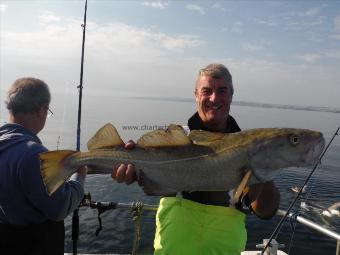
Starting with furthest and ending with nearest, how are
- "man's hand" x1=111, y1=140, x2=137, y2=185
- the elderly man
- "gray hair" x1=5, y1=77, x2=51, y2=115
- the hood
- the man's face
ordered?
1. "gray hair" x1=5, y1=77, x2=51, y2=115
2. the man's face
3. the hood
4. the elderly man
5. "man's hand" x1=111, y1=140, x2=137, y2=185

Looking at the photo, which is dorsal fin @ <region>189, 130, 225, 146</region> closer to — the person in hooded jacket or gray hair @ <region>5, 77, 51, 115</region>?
the person in hooded jacket

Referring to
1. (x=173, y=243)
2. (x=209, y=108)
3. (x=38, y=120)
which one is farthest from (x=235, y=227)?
(x=38, y=120)

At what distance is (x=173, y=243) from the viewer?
448cm

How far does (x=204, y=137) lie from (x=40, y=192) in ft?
6.86

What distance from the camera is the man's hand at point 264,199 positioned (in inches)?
185

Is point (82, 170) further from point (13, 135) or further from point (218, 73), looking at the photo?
point (218, 73)

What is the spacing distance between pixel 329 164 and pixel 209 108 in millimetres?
34725

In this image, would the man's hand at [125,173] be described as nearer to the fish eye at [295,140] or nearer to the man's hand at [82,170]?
the man's hand at [82,170]

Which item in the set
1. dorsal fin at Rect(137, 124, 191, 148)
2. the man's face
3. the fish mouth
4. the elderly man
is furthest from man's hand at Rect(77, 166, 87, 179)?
the fish mouth

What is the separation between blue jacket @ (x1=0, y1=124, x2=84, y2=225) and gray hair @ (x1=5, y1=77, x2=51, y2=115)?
37 cm

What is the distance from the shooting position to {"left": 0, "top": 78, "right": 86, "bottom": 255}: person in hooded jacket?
14.9ft

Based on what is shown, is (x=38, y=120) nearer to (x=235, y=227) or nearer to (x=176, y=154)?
(x=176, y=154)

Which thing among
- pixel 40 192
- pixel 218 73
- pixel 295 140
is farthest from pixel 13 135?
pixel 295 140

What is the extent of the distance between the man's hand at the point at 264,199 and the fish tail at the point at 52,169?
2253 millimetres
